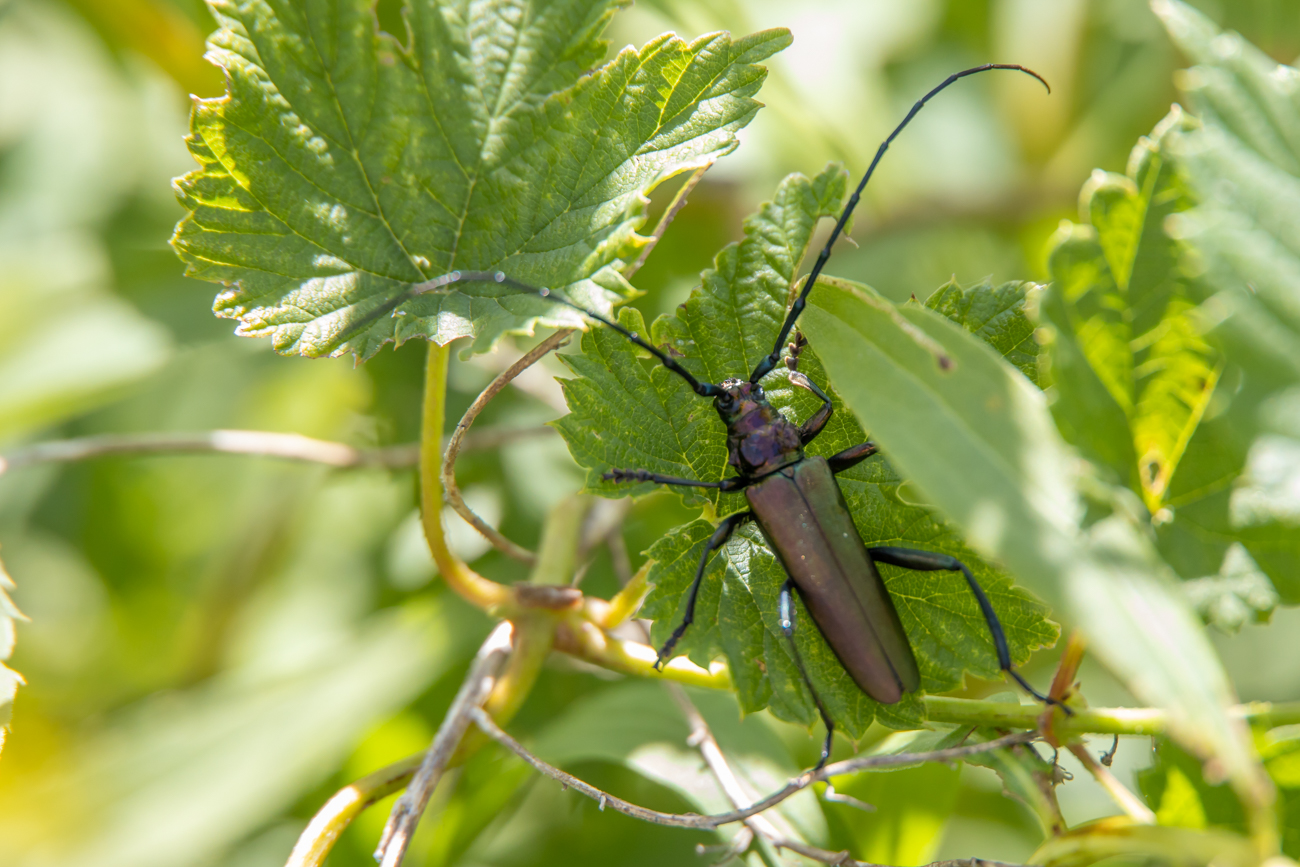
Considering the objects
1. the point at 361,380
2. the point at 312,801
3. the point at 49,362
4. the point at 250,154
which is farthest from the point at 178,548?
the point at 250,154

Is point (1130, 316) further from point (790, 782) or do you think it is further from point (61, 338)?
point (61, 338)

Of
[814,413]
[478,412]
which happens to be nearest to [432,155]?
[478,412]

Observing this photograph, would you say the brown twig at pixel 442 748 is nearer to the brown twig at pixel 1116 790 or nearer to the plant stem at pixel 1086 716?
the plant stem at pixel 1086 716

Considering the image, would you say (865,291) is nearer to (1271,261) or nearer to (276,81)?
(1271,261)

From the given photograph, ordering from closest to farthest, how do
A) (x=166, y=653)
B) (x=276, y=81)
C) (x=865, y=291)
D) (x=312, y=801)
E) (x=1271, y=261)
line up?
(x=1271, y=261), (x=865, y=291), (x=276, y=81), (x=312, y=801), (x=166, y=653)

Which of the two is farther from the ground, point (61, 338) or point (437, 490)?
point (61, 338)

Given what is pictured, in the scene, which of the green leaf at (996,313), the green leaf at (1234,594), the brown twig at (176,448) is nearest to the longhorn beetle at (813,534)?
the green leaf at (996,313)
